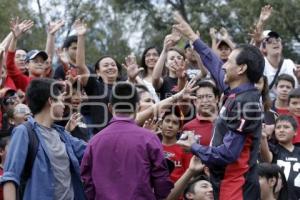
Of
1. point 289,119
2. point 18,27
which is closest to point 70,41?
point 18,27

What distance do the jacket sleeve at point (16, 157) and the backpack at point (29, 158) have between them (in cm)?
3

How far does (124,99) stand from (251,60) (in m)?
1.04

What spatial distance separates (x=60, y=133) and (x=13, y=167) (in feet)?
1.95

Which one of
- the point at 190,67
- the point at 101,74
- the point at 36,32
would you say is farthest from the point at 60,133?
the point at 36,32

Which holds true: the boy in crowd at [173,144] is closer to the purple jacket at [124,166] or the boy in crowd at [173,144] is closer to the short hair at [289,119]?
the short hair at [289,119]

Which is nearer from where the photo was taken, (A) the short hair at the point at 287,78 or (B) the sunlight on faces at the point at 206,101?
(B) the sunlight on faces at the point at 206,101

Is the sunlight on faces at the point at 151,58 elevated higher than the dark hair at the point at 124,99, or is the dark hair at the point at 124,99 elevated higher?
the sunlight on faces at the point at 151,58

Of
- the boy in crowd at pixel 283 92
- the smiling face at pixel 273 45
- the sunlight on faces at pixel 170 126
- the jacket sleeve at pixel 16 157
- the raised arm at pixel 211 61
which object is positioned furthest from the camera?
the smiling face at pixel 273 45

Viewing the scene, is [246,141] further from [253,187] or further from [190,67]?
[190,67]

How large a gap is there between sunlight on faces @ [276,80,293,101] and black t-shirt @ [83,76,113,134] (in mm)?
2181

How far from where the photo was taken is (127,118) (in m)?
5.51

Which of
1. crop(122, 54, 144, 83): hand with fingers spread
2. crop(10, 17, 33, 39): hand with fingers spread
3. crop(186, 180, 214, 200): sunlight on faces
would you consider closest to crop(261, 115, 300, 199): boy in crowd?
crop(186, 180, 214, 200): sunlight on faces

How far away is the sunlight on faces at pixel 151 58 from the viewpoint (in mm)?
9008

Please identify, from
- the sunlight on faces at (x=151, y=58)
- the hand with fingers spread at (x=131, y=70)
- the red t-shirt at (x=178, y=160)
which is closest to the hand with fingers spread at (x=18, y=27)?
the hand with fingers spread at (x=131, y=70)
